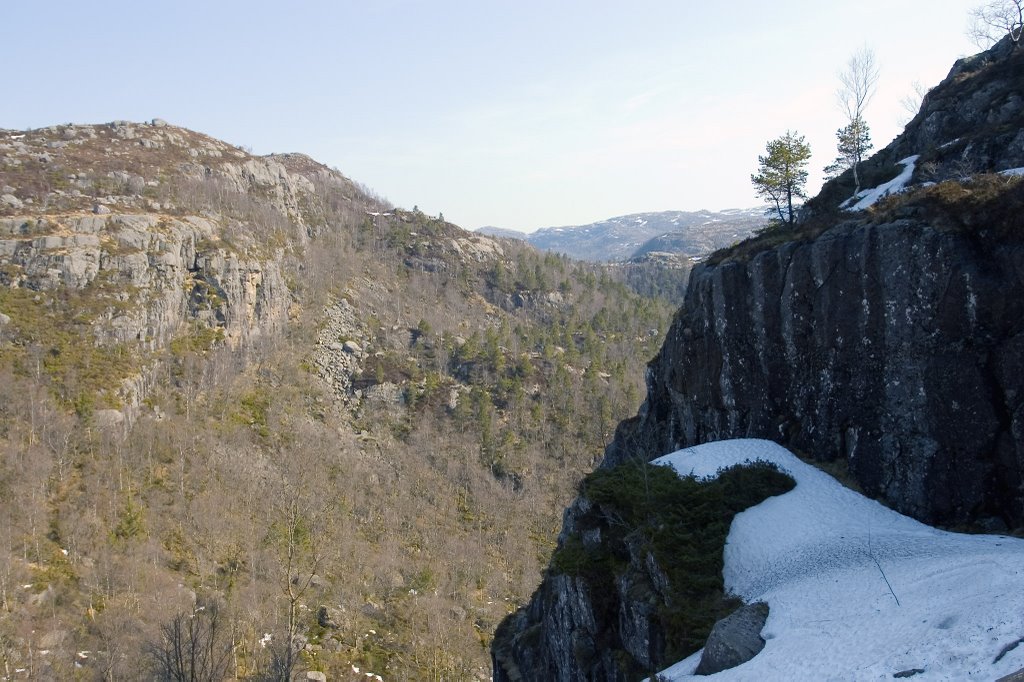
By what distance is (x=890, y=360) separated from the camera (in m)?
21.0

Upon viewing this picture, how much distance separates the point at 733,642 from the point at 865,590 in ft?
10.9

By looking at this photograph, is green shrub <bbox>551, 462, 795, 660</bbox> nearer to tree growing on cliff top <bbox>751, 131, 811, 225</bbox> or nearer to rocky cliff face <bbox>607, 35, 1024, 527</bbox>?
rocky cliff face <bbox>607, 35, 1024, 527</bbox>

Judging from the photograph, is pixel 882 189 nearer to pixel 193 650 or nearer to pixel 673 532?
pixel 673 532

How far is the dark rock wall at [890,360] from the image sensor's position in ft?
61.4

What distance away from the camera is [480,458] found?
86.1 meters

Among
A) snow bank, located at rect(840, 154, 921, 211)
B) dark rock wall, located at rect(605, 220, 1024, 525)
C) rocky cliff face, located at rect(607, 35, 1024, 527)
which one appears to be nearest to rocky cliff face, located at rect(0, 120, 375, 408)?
rocky cliff face, located at rect(607, 35, 1024, 527)

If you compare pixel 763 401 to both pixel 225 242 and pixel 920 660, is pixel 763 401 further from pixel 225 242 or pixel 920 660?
pixel 225 242

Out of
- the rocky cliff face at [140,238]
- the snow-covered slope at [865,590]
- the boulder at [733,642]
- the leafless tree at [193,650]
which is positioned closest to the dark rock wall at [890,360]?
the snow-covered slope at [865,590]

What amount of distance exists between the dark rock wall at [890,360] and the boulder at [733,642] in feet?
25.2

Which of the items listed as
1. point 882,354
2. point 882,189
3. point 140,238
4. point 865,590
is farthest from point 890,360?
point 140,238

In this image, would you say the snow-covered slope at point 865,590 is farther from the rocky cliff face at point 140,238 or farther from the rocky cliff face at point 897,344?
the rocky cliff face at point 140,238

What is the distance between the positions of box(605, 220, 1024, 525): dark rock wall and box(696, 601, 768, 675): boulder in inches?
302

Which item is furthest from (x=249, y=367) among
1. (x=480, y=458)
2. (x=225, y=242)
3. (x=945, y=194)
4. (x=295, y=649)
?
(x=945, y=194)

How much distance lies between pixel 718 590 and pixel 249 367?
73087mm
